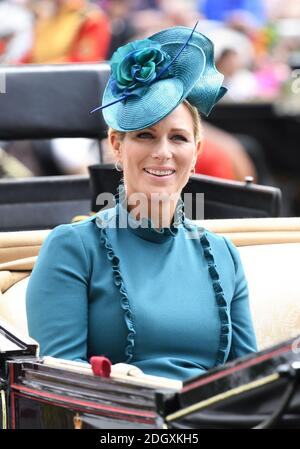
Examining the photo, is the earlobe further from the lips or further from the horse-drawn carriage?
the horse-drawn carriage

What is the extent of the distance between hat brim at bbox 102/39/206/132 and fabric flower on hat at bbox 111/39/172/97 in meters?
0.02

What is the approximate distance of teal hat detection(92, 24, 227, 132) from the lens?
2494 mm

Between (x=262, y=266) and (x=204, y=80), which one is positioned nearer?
(x=204, y=80)

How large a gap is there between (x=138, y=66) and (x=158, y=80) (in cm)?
5

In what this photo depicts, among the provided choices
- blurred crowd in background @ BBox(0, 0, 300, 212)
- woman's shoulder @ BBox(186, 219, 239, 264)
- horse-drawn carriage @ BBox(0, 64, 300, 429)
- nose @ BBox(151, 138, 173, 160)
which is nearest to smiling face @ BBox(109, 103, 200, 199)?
nose @ BBox(151, 138, 173, 160)

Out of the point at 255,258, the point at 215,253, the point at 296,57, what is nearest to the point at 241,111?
the point at 296,57

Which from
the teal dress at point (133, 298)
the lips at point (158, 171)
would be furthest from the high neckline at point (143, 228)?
the lips at point (158, 171)

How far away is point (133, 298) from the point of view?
8.29 feet

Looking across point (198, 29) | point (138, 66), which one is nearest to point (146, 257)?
point (138, 66)

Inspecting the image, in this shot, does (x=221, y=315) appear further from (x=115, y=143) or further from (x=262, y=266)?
(x=262, y=266)

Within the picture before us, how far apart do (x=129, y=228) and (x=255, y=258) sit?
26.6 inches

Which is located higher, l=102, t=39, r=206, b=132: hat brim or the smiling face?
l=102, t=39, r=206, b=132: hat brim

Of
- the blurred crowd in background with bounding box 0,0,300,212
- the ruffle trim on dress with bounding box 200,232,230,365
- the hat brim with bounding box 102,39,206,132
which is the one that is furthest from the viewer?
the blurred crowd in background with bounding box 0,0,300,212
